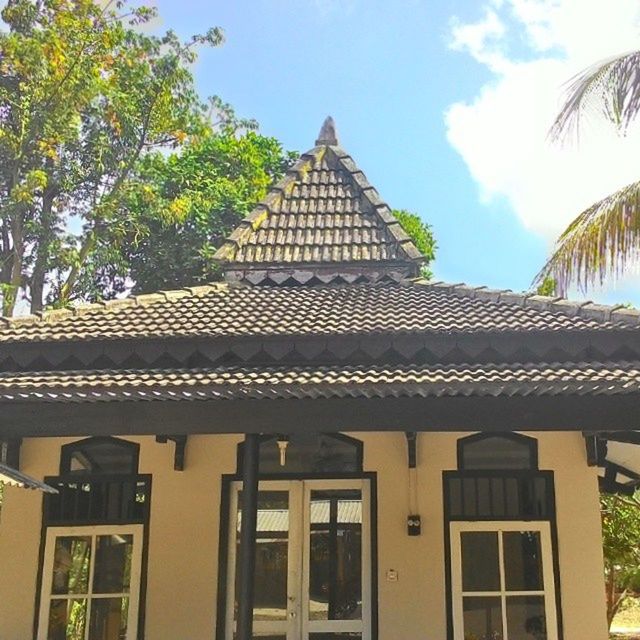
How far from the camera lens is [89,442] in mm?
7949

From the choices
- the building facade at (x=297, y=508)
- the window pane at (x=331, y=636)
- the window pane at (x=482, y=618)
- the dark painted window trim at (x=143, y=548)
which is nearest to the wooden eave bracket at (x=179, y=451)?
the building facade at (x=297, y=508)

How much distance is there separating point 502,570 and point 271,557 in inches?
86.9

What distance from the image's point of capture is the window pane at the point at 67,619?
7.64 metres

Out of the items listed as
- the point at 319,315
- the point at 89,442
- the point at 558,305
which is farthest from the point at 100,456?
the point at 558,305

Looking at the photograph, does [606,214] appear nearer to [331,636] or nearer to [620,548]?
[331,636]

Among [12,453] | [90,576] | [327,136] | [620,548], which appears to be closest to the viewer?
[90,576]

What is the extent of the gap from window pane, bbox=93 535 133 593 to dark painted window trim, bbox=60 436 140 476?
0.70 meters

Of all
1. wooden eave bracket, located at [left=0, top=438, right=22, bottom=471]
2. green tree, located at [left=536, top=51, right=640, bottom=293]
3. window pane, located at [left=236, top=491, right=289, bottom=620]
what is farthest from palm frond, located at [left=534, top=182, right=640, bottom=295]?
wooden eave bracket, located at [left=0, top=438, right=22, bottom=471]

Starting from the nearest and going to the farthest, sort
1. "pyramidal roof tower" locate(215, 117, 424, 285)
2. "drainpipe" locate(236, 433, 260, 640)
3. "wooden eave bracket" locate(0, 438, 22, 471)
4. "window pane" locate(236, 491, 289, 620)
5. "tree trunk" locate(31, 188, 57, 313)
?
"drainpipe" locate(236, 433, 260, 640)
"window pane" locate(236, 491, 289, 620)
"wooden eave bracket" locate(0, 438, 22, 471)
"pyramidal roof tower" locate(215, 117, 424, 285)
"tree trunk" locate(31, 188, 57, 313)

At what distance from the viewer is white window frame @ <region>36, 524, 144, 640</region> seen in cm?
757

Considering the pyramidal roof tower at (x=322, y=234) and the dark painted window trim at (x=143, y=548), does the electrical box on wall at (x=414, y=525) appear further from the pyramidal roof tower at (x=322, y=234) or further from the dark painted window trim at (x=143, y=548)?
the pyramidal roof tower at (x=322, y=234)

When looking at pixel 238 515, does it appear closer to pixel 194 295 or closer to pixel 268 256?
pixel 194 295

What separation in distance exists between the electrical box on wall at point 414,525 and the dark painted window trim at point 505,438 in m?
0.65

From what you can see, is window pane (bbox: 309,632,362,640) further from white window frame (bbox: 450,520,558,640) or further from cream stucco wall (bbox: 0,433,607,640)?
white window frame (bbox: 450,520,558,640)
